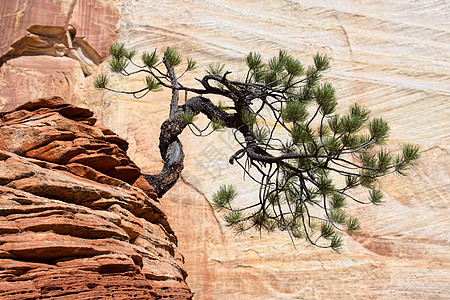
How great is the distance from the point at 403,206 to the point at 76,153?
3.01m

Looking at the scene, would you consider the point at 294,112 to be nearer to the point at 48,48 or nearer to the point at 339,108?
the point at 339,108

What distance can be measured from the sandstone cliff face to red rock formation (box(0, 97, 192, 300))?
56.6 inches

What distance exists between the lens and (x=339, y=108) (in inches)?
224

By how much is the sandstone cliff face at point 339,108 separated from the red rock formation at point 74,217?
4.72ft

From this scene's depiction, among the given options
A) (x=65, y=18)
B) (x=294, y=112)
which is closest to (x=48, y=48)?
(x=65, y=18)

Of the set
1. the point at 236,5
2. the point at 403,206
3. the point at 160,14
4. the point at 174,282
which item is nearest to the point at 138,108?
the point at 160,14

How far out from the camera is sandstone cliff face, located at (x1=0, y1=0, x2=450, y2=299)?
4.38 meters

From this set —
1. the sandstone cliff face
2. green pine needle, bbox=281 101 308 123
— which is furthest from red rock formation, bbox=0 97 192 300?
the sandstone cliff face

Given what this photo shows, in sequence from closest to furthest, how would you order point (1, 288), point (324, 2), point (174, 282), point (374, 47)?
point (1, 288) < point (174, 282) < point (374, 47) < point (324, 2)

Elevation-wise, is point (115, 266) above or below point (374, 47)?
below

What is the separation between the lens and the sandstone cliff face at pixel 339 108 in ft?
14.4

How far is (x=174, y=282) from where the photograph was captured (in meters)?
2.78

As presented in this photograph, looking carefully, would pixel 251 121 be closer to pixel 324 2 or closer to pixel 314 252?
pixel 314 252

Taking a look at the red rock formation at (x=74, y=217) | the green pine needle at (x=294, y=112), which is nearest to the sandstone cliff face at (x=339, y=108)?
the red rock formation at (x=74, y=217)
